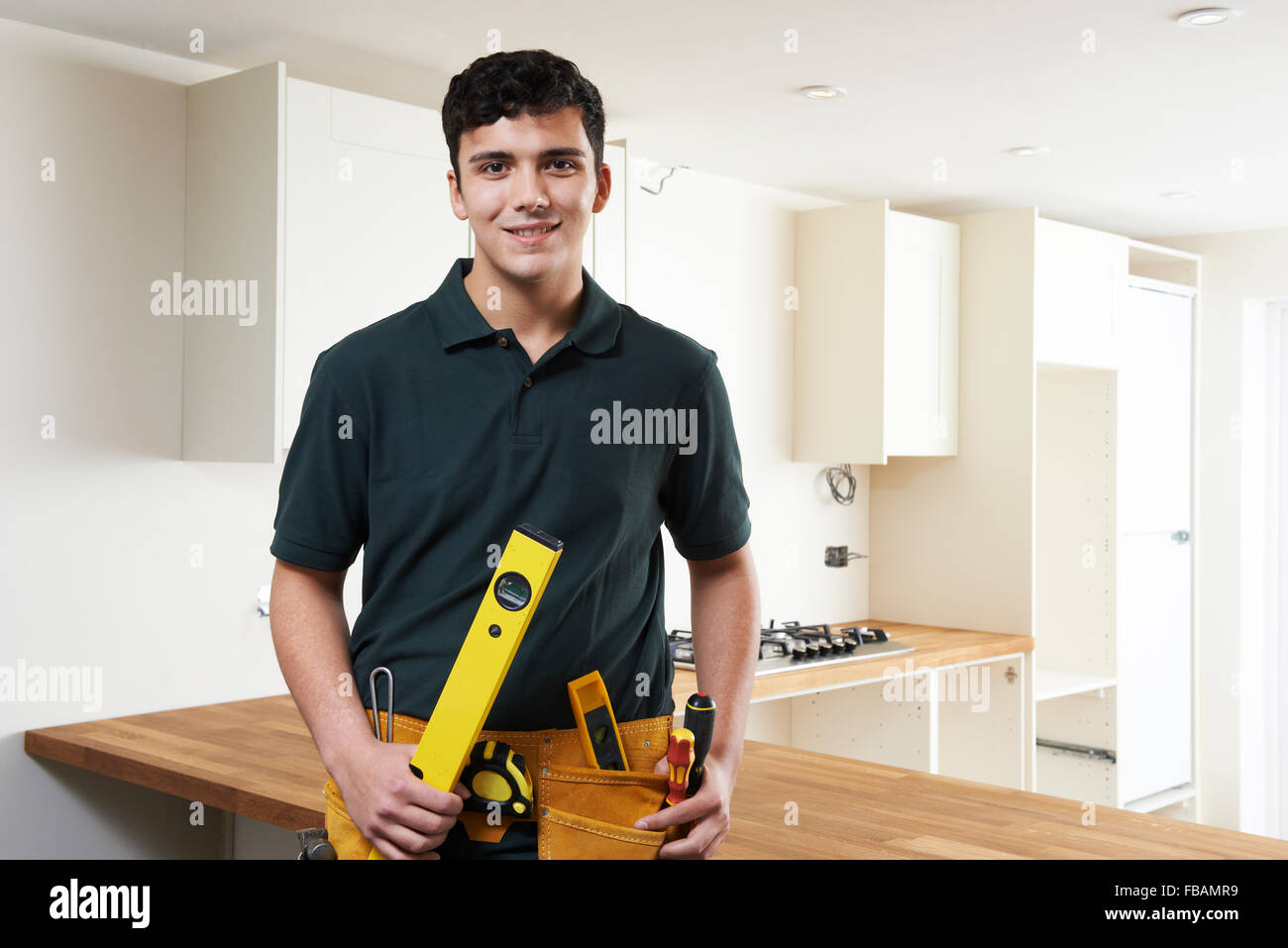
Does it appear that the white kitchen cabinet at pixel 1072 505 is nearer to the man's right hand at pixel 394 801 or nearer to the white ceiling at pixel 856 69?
the white ceiling at pixel 856 69

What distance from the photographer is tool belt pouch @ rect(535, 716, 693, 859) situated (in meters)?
1.14

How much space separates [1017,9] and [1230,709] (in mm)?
3377

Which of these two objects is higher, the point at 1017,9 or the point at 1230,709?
the point at 1017,9

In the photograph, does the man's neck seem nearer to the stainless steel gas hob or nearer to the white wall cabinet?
the white wall cabinet

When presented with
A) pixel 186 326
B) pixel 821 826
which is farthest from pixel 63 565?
pixel 821 826

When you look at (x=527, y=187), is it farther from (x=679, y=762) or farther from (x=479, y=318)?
(x=679, y=762)

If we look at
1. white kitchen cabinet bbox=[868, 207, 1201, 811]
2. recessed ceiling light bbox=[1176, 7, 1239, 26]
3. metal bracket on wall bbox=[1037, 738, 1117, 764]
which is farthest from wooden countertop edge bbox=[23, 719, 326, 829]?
metal bracket on wall bbox=[1037, 738, 1117, 764]

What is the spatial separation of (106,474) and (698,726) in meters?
1.89

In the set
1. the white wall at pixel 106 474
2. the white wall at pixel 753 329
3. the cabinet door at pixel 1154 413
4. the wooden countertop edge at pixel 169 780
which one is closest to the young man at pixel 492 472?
the wooden countertop edge at pixel 169 780

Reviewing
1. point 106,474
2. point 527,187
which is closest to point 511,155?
point 527,187

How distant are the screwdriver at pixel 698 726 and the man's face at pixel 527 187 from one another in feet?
1.39

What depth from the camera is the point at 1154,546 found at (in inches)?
179

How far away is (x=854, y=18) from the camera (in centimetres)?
246
